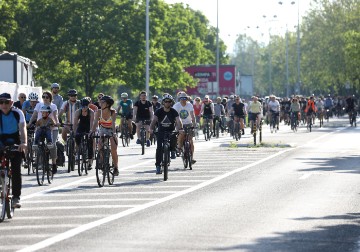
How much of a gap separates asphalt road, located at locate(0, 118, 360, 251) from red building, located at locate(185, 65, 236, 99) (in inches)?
2224

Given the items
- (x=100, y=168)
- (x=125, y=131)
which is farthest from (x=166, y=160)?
(x=125, y=131)

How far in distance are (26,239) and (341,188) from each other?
923 centimetres

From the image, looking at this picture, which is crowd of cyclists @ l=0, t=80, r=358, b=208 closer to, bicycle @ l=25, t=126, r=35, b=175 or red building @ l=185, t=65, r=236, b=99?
bicycle @ l=25, t=126, r=35, b=175

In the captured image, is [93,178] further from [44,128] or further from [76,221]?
[76,221]

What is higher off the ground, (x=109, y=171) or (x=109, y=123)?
(x=109, y=123)

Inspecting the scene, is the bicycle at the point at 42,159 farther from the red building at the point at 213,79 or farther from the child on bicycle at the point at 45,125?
the red building at the point at 213,79

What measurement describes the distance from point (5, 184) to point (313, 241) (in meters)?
4.15

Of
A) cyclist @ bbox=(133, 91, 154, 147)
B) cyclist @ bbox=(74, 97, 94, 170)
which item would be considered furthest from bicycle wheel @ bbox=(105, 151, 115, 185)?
cyclist @ bbox=(133, 91, 154, 147)

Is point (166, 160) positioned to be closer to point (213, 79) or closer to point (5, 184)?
point (5, 184)

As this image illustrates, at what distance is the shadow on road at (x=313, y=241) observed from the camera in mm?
12195

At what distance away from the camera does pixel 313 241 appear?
12898 mm

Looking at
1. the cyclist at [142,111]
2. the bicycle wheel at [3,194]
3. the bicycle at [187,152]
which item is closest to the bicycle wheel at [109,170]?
the bicycle at [187,152]

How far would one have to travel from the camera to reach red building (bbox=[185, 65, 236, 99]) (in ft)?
279

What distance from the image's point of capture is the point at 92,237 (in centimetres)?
1309
